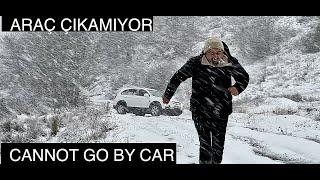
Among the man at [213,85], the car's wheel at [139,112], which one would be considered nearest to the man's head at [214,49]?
the man at [213,85]

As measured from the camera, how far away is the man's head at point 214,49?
7.02 m

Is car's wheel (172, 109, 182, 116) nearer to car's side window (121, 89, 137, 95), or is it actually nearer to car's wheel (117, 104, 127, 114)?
car's side window (121, 89, 137, 95)

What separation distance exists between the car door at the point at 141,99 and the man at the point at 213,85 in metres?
12.0

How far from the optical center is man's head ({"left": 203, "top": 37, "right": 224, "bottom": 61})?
7023 mm

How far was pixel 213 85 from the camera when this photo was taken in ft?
23.8

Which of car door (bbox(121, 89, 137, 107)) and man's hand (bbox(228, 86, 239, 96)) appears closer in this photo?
man's hand (bbox(228, 86, 239, 96))

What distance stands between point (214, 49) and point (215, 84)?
57 cm

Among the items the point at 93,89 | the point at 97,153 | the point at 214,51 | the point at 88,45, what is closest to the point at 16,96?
the point at 93,89

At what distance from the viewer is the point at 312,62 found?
121 feet

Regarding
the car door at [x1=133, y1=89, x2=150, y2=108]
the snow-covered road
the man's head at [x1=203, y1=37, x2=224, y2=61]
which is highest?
the car door at [x1=133, y1=89, x2=150, y2=108]

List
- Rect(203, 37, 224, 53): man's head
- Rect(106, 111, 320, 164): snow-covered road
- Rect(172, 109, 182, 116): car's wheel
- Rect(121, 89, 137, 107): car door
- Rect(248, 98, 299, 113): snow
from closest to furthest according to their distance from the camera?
Rect(203, 37, 224, 53): man's head < Rect(106, 111, 320, 164): snow-covered road < Rect(121, 89, 137, 107): car door < Rect(172, 109, 182, 116): car's wheel < Rect(248, 98, 299, 113): snow

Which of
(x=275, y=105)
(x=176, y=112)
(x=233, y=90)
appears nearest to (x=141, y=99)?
(x=176, y=112)

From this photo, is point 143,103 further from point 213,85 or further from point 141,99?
point 213,85

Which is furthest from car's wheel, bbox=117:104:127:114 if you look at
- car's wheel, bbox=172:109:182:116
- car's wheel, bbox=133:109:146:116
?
car's wheel, bbox=172:109:182:116
